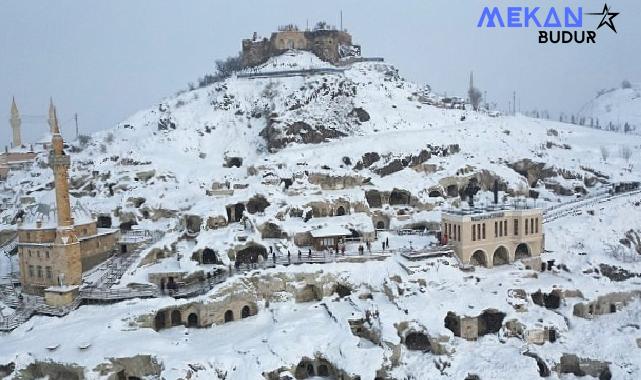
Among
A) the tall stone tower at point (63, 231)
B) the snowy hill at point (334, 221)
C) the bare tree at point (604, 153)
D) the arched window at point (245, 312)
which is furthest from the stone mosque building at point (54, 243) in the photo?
the bare tree at point (604, 153)

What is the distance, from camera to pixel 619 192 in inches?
2416

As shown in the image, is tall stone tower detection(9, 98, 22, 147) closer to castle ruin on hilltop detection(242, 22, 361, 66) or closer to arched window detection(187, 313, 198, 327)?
castle ruin on hilltop detection(242, 22, 361, 66)

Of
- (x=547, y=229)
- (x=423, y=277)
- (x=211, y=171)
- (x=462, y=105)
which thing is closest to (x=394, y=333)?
(x=423, y=277)

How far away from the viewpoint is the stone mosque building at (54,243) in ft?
137

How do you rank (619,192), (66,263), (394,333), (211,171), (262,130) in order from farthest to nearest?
(262,130)
(211,171)
(619,192)
(66,263)
(394,333)

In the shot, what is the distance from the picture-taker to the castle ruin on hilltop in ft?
298

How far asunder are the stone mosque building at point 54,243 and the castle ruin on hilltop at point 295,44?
52.5 m

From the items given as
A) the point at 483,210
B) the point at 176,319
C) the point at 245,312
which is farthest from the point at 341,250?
the point at 176,319

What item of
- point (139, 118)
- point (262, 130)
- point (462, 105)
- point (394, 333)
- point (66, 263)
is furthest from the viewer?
point (462, 105)

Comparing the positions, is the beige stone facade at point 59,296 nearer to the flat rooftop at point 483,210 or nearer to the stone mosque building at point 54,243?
the stone mosque building at point 54,243

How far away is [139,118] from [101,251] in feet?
131

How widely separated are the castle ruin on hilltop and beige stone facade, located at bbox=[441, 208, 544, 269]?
5040cm

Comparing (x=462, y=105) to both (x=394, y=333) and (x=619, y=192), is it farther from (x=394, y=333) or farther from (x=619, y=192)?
(x=394, y=333)

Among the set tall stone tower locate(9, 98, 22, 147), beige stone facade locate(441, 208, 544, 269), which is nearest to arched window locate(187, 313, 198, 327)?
beige stone facade locate(441, 208, 544, 269)
